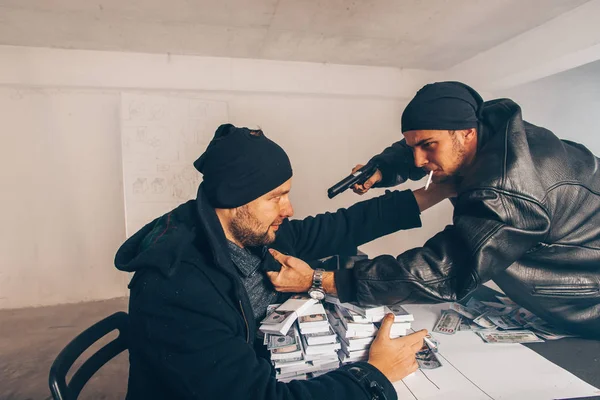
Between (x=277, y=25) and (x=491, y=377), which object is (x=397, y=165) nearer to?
(x=491, y=377)

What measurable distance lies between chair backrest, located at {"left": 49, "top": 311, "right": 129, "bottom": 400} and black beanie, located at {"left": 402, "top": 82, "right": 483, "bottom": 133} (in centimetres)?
119

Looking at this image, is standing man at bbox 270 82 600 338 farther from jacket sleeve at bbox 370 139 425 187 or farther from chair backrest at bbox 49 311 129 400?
chair backrest at bbox 49 311 129 400

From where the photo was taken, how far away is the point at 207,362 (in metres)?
0.85

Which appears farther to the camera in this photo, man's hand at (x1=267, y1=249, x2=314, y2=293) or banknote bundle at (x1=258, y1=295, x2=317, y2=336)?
man's hand at (x1=267, y1=249, x2=314, y2=293)

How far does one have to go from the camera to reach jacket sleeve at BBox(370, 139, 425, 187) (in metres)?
1.63

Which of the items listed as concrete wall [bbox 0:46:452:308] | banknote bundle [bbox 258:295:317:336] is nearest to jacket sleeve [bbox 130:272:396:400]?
banknote bundle [bbox 258:295:317:336]

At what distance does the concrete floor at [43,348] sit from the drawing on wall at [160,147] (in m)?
0.78

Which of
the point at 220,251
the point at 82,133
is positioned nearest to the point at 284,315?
the point at 220,251

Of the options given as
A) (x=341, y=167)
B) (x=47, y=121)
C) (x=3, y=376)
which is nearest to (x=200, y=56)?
(x=47, y=121)

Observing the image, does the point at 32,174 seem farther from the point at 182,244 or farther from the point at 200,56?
the point at 182,244

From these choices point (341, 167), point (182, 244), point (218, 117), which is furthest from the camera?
point (341, 167)

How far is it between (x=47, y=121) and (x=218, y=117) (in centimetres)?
140

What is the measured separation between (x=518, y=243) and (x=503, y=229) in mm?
82

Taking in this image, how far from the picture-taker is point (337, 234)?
162 centimetres
